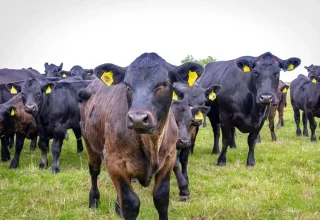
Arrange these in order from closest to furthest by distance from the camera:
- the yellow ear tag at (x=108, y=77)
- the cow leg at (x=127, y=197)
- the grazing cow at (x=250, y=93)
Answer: the cow leg at (x=127, y=197)
the yellow ear tag at (x=108, y=77)
the grazing cow at (x=250, y=93)

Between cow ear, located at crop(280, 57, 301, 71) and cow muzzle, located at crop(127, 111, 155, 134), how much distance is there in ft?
17.7

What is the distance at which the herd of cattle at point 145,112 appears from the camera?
12.2 ft

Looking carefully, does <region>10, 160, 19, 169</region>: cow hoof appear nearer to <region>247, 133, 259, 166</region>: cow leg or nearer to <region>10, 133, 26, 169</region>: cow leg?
<region>10, 133, 26, 169</region>: cow leg

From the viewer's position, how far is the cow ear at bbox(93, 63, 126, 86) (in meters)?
4.09

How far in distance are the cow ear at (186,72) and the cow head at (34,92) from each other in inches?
194

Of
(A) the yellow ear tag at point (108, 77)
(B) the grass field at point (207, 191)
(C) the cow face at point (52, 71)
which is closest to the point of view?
(A) the yellow ear tag at point (108, 77)

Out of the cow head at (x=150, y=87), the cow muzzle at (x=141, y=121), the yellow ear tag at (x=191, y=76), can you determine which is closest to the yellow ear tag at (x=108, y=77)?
the cow head at (x=150, y=87)

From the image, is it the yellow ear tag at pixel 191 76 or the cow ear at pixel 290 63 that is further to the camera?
the cow ear at pixel 290 63

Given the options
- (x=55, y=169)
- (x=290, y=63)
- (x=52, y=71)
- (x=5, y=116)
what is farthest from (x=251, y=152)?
(x=52, y=71)

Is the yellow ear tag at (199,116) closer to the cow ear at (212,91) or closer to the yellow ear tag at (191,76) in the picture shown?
the cow ear at (212,91)

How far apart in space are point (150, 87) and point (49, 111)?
227 inches

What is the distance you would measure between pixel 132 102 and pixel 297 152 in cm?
687

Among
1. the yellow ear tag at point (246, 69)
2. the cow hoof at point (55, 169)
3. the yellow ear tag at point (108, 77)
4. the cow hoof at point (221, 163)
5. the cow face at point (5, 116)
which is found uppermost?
the yellow ear tag at point (108, 77)

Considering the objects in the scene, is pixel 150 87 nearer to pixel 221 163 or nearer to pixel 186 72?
pixel 186 72
